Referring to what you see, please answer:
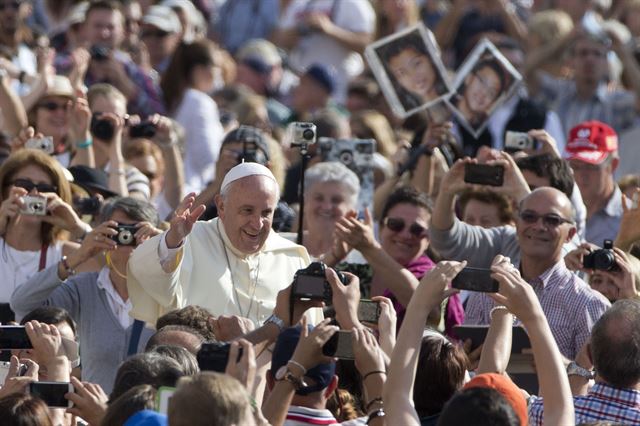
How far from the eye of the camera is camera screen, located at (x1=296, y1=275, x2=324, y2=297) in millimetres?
6914

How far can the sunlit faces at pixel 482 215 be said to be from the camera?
388 inches

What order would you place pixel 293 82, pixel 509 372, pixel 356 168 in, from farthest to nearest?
pixel 293 82, pixel 356 168, pixel 509 372

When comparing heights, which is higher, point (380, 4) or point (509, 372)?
point (380, 4)

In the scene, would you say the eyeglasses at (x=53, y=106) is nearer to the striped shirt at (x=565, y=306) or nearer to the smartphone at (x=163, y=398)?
the striped shirt at (x=565, y=306)

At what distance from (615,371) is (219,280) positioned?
2395 millimetres

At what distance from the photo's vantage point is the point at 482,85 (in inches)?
424

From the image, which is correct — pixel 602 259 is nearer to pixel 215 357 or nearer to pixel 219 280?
pixel 219 280

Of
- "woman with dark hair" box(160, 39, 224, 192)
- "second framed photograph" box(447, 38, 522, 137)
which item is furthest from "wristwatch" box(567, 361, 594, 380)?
"woman with dark hair" box(160, 39, 224, 192)

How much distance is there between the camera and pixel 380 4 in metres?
16.3

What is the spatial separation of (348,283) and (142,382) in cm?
108

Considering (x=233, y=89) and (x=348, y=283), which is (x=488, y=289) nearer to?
(x=348, y=283)

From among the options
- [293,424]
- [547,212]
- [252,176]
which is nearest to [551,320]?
[547,212]

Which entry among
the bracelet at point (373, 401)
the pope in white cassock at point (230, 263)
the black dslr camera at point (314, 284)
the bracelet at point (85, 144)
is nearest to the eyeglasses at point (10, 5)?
the bracelet at point (85, 144)

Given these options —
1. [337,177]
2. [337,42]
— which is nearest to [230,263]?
[337,177]
